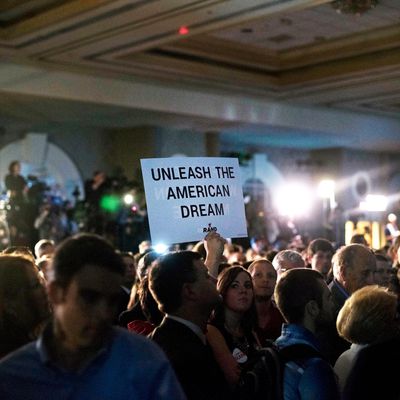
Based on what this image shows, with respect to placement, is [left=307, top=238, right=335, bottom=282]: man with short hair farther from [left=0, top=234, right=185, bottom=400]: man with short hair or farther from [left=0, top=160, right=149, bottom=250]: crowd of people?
[left=0, top=160, right=149, bottom=250]: crowd of people

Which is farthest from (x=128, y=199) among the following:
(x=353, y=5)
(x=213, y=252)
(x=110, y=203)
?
(x=213, y=252)

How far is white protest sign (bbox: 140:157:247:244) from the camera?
457 cm

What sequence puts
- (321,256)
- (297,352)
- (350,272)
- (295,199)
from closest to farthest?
(297,352), (350,272), (321,256), (295,199)

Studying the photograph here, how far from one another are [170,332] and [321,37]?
11616 mm

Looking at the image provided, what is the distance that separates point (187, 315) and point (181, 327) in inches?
2.1

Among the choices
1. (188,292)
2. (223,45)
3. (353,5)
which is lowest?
(188,292)

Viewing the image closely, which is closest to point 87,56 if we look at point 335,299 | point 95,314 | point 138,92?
point 138,92

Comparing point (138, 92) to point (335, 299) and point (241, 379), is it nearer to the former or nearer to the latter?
point (335, 299)

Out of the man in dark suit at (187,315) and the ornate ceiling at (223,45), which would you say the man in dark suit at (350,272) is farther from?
the ornate ceiling at (223,45)

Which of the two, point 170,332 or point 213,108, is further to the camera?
point 213,108

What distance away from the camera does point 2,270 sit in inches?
102

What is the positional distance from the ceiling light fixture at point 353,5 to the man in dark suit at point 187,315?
8.56m

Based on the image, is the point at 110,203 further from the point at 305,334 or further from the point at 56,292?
the point at 56,292

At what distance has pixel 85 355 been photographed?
1994 mm
